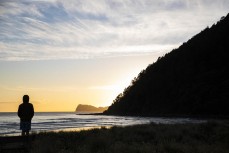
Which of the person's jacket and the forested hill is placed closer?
the person's jacket

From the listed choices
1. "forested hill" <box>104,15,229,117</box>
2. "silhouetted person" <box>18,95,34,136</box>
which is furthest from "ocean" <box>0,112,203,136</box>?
"forested hill" <box>104,15,229,117</box>

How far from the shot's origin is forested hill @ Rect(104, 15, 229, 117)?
114 m

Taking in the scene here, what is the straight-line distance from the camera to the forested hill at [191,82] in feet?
374

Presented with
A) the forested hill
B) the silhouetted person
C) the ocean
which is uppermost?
the forested hill

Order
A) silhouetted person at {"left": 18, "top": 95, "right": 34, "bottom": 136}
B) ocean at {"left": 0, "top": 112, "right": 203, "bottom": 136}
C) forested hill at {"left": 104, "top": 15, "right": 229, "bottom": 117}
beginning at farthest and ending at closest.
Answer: forested hill at {"left": 104, "top": 15, "right": 229, "bottom": 117}, ocean at {"left": 0, "top": 112, "right": 203, "bottom": 136}, silhouetted person at {"left": 18, "top": 95, "right": 34, "bottom": 136}

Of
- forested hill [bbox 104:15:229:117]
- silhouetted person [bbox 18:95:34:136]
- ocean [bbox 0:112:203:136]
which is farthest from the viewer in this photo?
forested hill [bbox 104:15:229:117]

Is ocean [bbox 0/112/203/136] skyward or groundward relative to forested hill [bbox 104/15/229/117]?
groundward

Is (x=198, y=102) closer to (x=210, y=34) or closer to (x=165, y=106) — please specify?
(x=165, y=106)

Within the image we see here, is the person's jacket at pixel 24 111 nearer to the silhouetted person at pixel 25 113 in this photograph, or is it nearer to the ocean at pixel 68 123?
the silhouetted person at pixel 25 113

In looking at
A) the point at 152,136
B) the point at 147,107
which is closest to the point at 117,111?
the point at 147,107

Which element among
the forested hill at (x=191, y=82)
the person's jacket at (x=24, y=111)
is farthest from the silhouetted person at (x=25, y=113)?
the forested hill at (x=191, y=82)

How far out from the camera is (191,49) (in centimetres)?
14512

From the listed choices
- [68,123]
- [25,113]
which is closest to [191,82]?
[68,123]

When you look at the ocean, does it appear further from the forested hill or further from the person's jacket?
the forested hill
